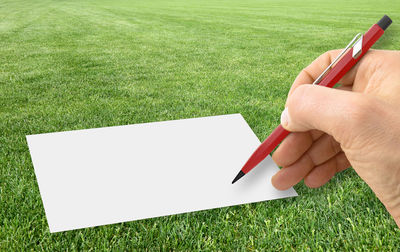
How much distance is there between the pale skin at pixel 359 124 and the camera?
1214 millimetres

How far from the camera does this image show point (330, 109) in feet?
4.24

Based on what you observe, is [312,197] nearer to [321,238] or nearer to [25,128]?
[321,238]

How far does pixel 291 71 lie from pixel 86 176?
348 centimetres

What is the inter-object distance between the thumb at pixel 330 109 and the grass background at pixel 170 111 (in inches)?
18.1

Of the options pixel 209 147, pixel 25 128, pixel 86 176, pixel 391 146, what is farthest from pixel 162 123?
pixel 391 146

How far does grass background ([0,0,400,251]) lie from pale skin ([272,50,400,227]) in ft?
0.52

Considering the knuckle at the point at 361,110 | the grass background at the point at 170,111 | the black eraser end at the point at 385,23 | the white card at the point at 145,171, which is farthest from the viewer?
the white card at the point at 145,171

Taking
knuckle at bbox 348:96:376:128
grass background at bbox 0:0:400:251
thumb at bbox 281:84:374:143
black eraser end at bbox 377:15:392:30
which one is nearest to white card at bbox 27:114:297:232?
grass background at bbox 0:0:400:251

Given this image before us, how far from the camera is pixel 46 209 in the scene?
6.04 ft

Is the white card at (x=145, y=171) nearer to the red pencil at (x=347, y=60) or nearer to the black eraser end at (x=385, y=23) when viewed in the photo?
the red pencil at (x=347, y=60)

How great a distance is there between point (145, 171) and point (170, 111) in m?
1.11

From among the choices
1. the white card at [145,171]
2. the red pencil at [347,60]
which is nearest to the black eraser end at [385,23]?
the red pencil at [347,60]

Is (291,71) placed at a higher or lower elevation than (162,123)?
lower

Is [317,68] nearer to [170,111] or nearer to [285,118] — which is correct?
[285,118]
